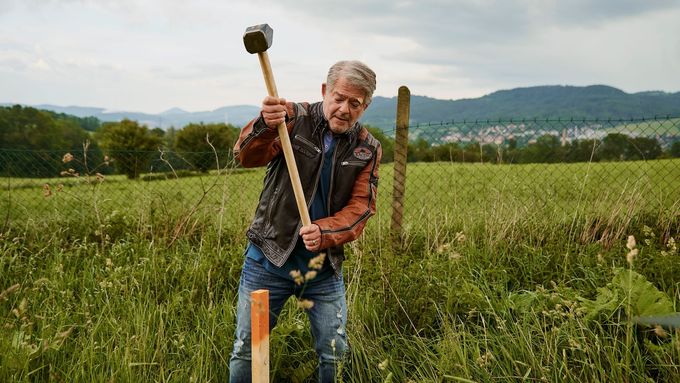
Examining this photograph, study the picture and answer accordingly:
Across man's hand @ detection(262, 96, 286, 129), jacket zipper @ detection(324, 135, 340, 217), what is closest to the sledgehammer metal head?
man's hand @ detection(262, 96, 286, 129)

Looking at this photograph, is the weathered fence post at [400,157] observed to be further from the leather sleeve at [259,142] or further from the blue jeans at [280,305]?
the leather sleeve at [259,142]

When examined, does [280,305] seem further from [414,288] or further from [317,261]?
[414,288]

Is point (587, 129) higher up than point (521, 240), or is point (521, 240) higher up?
point (587, 129)

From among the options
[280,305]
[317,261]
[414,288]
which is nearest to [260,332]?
[317,261]

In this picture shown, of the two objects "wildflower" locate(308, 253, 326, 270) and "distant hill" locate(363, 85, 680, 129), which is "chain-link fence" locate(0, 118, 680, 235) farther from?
"distant hill" locate(363, 85, 680, 129)

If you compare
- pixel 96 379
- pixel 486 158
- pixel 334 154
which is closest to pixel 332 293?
pixel 334 154

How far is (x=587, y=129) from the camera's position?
17.7ft

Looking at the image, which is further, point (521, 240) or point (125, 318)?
point (521, 240)

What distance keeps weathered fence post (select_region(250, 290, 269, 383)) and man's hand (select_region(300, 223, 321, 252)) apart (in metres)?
0.36

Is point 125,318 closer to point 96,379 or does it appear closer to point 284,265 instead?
point 96,379

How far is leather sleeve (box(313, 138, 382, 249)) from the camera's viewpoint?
2054mm

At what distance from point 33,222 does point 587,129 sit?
5.75 metres

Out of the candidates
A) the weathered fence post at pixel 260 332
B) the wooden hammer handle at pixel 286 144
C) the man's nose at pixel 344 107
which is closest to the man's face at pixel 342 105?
the man's nose at pixel 344 107

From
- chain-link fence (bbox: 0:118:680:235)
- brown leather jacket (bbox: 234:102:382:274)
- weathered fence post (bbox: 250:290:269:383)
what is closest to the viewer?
weathered fence post (bbox: 250:290:269:383)
